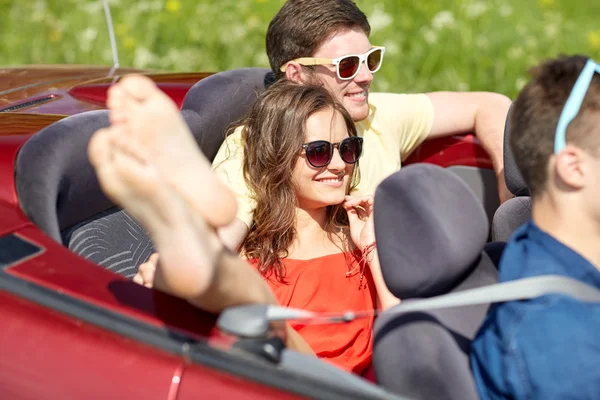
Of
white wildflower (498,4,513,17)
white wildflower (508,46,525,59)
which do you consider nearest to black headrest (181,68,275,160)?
white wildflower (508,46,525,59)

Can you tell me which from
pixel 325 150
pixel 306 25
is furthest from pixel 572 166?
pixel 306 25

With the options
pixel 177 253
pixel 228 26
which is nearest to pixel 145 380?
pixel 177 253

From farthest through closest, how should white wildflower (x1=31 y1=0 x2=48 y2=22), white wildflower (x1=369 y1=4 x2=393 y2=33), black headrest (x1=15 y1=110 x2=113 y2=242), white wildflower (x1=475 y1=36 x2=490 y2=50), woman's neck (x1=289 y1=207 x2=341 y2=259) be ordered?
white wildflower (x1=31 y1=0 x2=48 y2=22)
white wildflower (x1=475 y1=36 x2=490 y2=50)
white wildflower (x1=369 y1=4 x2=393 y2=33)
woman's neck (x1=289 y1=207 x2=341 y2=259)
black headrest (x1=15 y1=110 x2=113 y2=242)

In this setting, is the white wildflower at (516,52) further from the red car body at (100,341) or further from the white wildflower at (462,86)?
the red car body at (100,341)

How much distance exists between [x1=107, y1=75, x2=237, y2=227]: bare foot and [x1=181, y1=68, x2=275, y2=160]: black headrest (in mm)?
1046

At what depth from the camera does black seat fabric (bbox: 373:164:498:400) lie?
1.71m

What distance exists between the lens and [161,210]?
1.50 metres

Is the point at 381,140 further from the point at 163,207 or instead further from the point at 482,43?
the point at 482,43

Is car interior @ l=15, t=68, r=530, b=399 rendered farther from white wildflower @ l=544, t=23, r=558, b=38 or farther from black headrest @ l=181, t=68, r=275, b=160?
white wildflower @ l=544, t=23, r=558, b=38

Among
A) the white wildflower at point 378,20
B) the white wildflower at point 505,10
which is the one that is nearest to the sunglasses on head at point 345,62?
the white wildflower at point 378,20

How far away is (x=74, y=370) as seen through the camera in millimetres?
1664

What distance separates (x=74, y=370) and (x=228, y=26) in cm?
473

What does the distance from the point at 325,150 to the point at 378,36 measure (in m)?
3.65

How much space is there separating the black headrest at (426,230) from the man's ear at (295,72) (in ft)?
3.97
